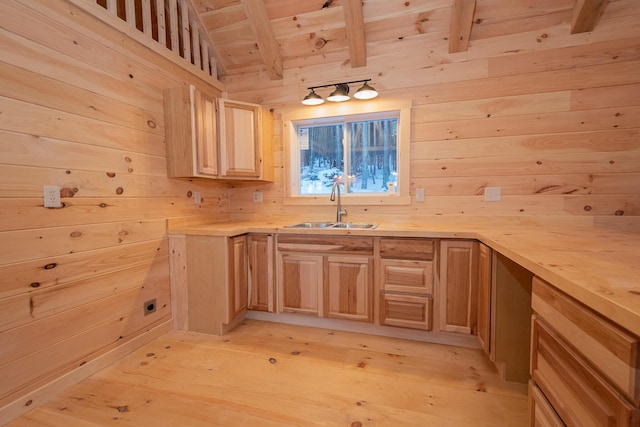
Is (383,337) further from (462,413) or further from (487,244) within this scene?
(487,244)

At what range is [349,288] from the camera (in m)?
2.29

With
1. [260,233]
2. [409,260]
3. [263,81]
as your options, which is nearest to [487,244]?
[409,260]

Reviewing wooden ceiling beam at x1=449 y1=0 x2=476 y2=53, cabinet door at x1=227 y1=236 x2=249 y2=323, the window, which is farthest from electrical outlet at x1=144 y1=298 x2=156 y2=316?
wooden ceiling beam at x1=449 y1=0 x2=476 y2=53

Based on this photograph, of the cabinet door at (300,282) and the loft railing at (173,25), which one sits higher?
the loft railing at (173,25)

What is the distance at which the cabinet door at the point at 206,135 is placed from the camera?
7.64 ft

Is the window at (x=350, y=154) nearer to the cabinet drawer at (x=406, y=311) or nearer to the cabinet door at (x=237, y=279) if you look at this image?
the cabinet door at (x=237, y=279)

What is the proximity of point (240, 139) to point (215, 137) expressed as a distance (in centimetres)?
23

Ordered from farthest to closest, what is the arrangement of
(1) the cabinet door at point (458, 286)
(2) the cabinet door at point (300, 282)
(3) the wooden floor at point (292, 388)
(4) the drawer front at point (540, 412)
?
(2) the cabinet door at point (300, 282), (1) the cabinet door at point (458, 286), (3) the wooden floor at point (292, 388), (4) the drawer front at point (540, 412)

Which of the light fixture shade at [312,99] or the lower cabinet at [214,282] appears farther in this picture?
the light fixture shade at [312,99]

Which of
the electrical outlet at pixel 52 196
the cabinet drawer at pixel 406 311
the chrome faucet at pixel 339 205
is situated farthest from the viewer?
the chrome faucet at pixel 339 205

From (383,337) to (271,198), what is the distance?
5.77 feet

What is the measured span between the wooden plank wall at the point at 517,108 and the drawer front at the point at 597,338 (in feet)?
5.56

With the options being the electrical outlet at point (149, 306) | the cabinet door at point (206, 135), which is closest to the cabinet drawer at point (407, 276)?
the cabinet door at point (206, 135)

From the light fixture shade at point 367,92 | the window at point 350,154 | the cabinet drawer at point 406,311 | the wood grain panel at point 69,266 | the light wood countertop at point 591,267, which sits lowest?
the cabinet drawer at point 406,311
